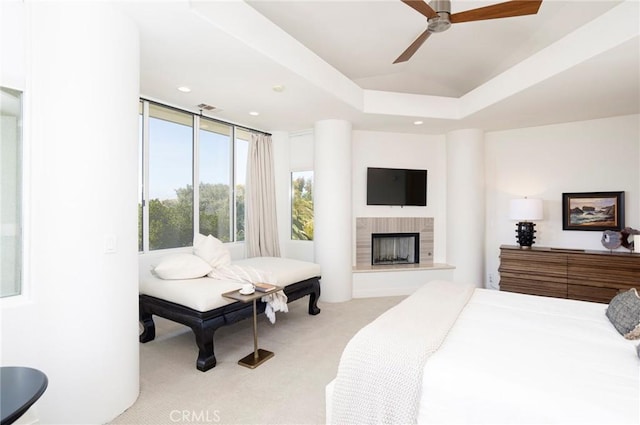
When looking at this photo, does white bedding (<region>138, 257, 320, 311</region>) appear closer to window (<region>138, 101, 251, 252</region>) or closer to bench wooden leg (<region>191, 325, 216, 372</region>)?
bench wooden leg (<region>191, 325, 216, 372</region>)

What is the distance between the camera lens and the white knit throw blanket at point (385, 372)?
1.52 meters

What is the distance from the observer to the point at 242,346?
125 inches

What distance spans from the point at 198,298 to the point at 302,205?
308cm

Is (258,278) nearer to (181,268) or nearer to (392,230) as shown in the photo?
(181,268)

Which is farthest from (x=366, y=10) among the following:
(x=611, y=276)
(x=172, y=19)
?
(x=611, y=276)

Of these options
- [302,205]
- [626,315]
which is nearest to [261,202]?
[302,205]

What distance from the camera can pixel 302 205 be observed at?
559 centimetres

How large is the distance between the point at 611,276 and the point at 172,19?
5307 millimetres

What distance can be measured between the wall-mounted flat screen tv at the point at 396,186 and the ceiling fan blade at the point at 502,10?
122 inches

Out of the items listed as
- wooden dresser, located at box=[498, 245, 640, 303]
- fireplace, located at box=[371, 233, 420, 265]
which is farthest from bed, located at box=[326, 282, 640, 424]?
fireplace, located at box=[371, 233, 420, 265]

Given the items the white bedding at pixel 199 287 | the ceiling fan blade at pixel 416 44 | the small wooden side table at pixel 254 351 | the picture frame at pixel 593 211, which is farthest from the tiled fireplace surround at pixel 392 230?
the ceiling fan blade at pixel 416 44

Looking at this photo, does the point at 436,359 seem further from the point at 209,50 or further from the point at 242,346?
the point at 209,50

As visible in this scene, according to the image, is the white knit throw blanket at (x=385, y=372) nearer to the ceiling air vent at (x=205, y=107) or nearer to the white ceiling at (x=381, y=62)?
the white ceiling at (x=381, y=62)

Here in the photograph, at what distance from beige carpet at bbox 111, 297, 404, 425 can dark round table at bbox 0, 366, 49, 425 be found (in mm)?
993
